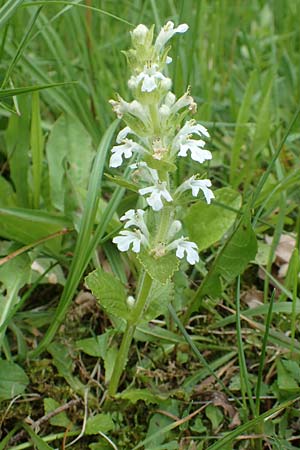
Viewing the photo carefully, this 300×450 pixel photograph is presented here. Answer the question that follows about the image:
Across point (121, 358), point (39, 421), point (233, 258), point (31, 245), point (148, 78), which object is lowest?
point (39, 421)

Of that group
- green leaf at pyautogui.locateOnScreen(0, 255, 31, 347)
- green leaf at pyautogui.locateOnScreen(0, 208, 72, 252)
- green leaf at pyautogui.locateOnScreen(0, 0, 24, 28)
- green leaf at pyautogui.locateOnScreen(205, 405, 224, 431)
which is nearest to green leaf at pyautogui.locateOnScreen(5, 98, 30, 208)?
green leaf at pyautogui.locateOnScreen(0, 208, 72, 252)

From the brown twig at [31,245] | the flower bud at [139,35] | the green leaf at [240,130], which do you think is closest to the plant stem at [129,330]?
the brown twig at [31,245]

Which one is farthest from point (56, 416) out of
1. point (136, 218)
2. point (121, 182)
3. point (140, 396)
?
point (121, 182)

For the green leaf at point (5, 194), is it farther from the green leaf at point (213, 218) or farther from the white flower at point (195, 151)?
the white flower at point (195, 151)

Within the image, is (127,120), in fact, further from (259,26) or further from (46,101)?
(259,26)

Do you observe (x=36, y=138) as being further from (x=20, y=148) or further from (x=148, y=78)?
(x=148, y=78)

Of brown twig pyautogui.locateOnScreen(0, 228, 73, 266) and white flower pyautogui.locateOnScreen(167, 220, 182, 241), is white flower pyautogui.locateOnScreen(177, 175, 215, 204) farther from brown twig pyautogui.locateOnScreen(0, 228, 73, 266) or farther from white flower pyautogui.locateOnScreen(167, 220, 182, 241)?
brown twig pyautogui.locateOnScreen(0, 228, 73, 266)

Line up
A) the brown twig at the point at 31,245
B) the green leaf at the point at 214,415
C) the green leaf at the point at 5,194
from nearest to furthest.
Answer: the green leaf at the point at 214,415 → the brown twig at the point at 31,245 → the green leaf at the point at 5,194
